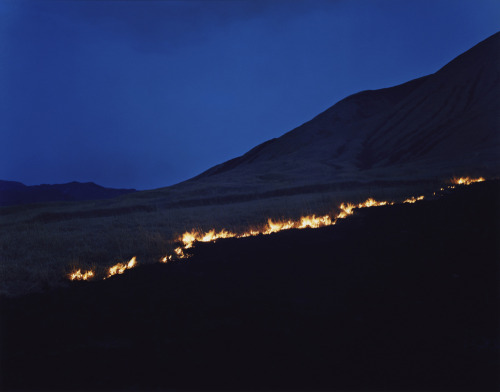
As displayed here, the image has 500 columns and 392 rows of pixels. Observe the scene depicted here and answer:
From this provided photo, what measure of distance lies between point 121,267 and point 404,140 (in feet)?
249

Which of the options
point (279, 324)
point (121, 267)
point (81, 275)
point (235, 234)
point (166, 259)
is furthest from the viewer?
point (235, 234)

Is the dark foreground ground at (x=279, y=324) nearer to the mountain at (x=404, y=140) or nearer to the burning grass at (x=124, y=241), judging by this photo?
the burning grass at (x=124, y=241)

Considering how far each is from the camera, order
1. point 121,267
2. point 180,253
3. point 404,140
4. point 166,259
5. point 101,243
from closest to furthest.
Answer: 1. point 121,267
2. point 166,259
3. point 180,253
4. point 101,243
5. point 404,140

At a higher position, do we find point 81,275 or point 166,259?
point 81,275

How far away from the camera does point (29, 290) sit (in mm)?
7879

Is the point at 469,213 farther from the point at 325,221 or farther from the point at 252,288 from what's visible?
the point at 252,288

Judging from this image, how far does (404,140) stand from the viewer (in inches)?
2825

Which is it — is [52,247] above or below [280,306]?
above

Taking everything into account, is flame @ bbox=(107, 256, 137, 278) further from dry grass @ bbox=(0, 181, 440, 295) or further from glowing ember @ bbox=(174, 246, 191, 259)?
glowing ember @ bbox=(174, 246, 191, 259)

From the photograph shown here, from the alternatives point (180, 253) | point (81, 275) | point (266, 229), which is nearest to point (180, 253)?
point (180, 253)

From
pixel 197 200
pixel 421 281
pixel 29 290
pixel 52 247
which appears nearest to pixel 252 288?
pixel 421 281

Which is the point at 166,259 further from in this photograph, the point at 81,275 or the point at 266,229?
the point at 266,229

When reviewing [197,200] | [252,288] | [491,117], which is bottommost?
[252,288]

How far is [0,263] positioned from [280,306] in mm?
9514
